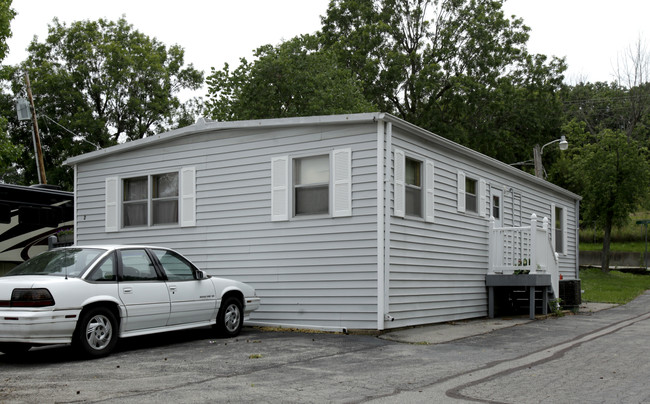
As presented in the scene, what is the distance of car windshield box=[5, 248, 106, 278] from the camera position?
28.9 feet

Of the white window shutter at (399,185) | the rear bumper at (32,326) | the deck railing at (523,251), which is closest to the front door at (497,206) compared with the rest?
the deck railing at (523,251)

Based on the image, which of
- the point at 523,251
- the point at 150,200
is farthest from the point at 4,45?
the point at 523,251

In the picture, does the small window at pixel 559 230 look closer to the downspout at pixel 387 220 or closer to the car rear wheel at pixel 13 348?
the downspout at pixel 387 220

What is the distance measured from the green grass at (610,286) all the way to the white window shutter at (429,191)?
959 cm

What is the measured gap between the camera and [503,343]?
411 inches

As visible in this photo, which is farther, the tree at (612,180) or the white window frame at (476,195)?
the tree at (612,180)

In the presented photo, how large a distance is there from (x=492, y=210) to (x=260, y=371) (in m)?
9.53

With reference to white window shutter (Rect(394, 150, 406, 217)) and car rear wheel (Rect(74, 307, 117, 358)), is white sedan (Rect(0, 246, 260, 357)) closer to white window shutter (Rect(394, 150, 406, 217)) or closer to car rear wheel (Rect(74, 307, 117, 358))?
car rear wheel (Rect(74, 307, 117, 358))

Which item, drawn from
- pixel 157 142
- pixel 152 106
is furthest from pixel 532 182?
pixel 152 106

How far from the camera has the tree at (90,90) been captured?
1352 inches

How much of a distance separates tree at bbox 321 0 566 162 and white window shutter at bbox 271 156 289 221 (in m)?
22.3

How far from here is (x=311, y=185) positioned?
1227cm

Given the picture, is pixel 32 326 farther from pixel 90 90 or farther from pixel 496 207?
pixel 90 90

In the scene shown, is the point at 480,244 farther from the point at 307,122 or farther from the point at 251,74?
→ the point at 251,74
